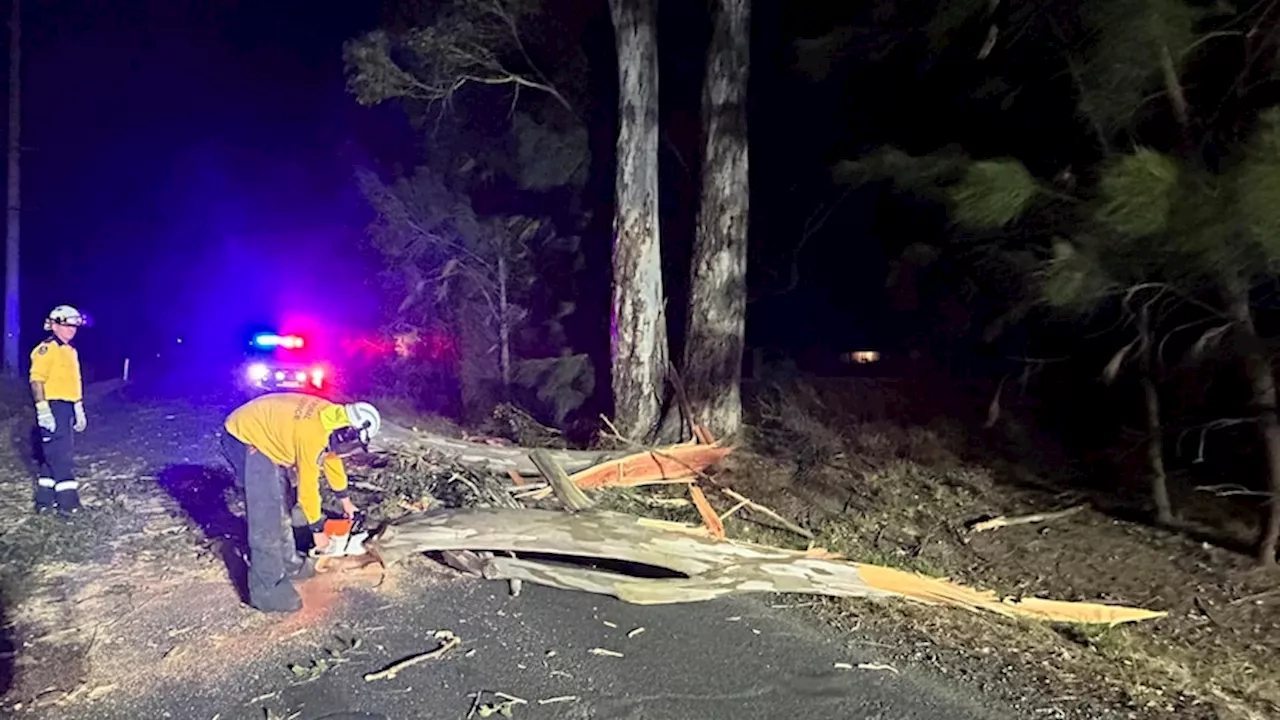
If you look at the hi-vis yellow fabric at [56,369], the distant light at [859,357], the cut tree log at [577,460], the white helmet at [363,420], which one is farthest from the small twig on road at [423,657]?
the distant light at [859,357]

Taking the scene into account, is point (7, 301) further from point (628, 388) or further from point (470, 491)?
point (470, 491)

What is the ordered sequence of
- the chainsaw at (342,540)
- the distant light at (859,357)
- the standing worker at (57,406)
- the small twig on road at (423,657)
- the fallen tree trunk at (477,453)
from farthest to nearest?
the distant light at (859,357), the fallen tree trunk at (477,453), the standing worker at (57,406), the chainsaw at (342,540), the small twig on road at (423,657)

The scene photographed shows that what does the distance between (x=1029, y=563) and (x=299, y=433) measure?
5358 mm

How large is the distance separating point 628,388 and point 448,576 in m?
5.09

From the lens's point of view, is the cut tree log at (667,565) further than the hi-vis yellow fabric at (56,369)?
No

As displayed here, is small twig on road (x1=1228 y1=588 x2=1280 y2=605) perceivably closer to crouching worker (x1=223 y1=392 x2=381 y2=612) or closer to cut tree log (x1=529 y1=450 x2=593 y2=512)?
cut tree log (x1=529 y1=450 x2=593 y2=512)

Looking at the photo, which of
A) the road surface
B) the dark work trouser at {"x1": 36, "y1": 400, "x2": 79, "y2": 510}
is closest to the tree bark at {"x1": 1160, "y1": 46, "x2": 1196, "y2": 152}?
the road surface

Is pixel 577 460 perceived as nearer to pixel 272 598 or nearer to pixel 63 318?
pixel 272 598

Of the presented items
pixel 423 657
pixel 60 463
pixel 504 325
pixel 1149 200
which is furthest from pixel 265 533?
pixel 504 325

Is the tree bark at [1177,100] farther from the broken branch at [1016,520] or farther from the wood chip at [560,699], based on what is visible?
the wood chip at [560,699]

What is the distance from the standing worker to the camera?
7.91 m

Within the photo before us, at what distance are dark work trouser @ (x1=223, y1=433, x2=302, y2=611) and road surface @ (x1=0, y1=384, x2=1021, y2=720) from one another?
15 cm

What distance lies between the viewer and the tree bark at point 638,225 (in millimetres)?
11406

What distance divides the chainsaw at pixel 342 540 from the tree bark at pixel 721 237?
5287 mm
